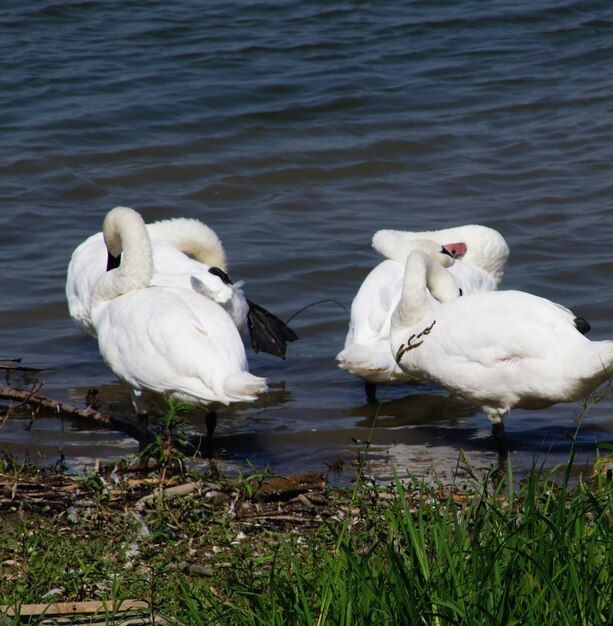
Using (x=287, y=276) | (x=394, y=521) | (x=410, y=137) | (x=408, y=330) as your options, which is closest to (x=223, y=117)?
(x=410, y=137)

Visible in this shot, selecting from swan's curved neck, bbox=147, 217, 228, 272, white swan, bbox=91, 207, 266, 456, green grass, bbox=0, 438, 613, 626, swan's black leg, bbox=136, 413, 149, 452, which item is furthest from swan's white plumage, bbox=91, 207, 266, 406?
swan's curved neck, bbox=147, 217, 228, 272

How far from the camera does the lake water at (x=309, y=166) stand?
6.62 m

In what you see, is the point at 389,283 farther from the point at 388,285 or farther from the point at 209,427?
the point at 209,427

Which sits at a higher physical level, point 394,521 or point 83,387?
point 394,521

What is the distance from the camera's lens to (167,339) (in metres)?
5.65

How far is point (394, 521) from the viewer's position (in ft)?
11.0

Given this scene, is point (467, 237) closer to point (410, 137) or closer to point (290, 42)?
point (410, 137)

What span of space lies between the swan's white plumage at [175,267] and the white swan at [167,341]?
1.17 feet

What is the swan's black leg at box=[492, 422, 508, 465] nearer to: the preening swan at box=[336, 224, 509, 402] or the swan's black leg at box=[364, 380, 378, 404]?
the preening swan at box=[336, 224, 509, 402]

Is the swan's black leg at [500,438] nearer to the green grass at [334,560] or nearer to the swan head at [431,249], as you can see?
the swan head at [431,249]

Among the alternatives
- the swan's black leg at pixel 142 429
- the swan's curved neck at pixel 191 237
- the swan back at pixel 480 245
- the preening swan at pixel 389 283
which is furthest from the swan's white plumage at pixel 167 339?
the swan back at pixel 480 245

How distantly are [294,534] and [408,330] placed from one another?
2378 millimetres

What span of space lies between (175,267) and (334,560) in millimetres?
4148

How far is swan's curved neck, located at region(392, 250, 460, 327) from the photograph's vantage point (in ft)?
20.4
